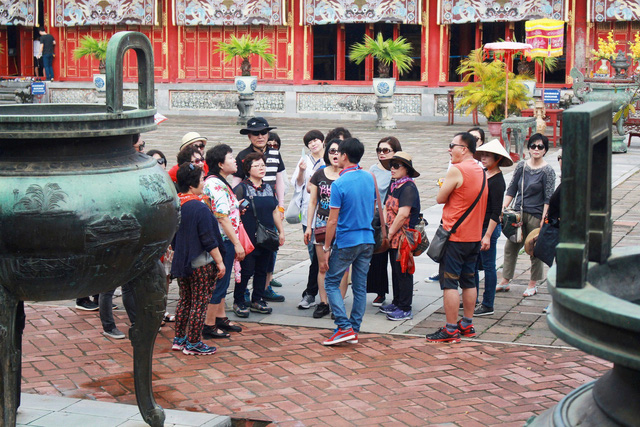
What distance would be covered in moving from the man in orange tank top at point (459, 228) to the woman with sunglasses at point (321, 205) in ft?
3.32

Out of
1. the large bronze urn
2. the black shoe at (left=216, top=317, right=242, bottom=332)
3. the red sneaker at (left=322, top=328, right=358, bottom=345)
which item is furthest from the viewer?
the black shoe at (left=216, top=317, right=242, bottom=332)

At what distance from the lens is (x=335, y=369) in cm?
615

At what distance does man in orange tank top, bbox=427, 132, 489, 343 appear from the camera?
262 inches

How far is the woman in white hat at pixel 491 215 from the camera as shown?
7.40 meters

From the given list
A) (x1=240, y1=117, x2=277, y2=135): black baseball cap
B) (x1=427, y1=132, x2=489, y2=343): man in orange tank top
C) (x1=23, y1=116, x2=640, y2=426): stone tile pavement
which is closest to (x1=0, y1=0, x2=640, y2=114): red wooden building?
(x1=23, y1=116, x2=640, y2=426): stone tile pavement

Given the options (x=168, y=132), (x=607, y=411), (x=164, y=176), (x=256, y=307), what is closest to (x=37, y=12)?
(x=168, y=132)

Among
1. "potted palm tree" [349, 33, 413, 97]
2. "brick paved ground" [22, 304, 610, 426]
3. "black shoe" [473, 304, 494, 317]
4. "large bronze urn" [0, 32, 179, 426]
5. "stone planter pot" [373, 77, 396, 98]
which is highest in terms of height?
"potted palm tree" [349, 33, 413, 97]

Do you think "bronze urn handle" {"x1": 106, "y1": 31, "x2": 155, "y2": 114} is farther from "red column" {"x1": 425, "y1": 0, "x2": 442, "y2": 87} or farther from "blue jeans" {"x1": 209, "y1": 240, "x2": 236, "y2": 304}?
"red column" {"x1": 425, "y1": 0, "x2": 442, "y2": 87}

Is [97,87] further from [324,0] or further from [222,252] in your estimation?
[222,252]

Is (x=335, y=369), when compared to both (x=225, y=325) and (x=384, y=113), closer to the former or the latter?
(x=225, y=325)

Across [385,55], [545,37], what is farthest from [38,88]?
[545,37]

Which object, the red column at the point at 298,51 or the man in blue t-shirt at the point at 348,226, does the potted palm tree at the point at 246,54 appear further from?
the man in blue t-shirt at the point at 348,226

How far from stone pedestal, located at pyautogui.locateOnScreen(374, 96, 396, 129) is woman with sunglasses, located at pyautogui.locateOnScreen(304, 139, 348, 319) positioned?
16.1 meters

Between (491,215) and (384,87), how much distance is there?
16.3 metres
